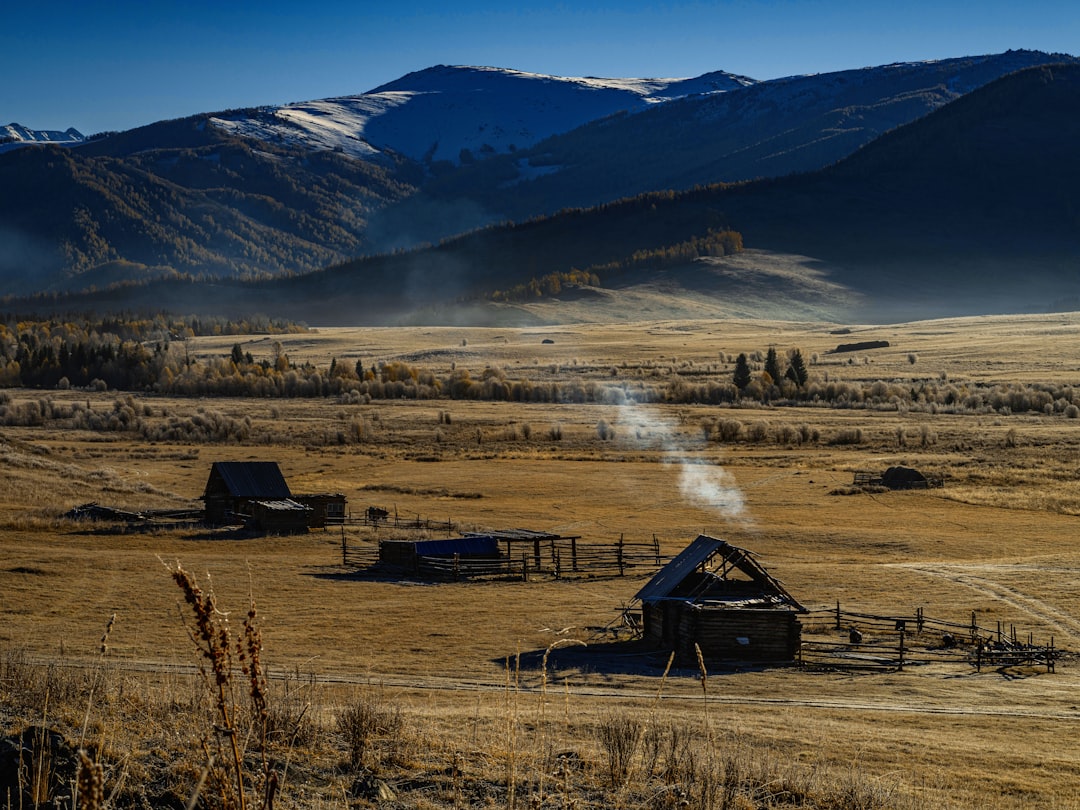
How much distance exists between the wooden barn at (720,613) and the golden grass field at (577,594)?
157 centimetres

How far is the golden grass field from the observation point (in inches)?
520

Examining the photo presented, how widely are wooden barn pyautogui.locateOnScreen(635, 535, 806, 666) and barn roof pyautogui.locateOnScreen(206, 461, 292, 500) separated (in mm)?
27223

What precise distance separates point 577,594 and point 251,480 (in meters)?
22.0

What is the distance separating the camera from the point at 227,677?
5.01 meters

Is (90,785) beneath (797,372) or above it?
beneath

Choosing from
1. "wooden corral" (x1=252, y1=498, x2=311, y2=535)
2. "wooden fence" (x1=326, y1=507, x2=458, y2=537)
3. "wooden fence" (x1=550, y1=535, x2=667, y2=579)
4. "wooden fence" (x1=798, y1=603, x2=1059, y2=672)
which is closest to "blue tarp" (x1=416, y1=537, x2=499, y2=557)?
"wooden fence" (x1=550, y1=535, x2=667, y2=579)

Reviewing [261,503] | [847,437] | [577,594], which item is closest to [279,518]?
[261,503]

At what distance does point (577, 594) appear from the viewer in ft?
136

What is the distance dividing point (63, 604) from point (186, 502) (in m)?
27.5

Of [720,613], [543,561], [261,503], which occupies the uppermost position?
[261,503]

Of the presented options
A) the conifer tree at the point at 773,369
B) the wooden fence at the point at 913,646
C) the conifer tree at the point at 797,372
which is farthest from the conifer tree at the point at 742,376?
the wooden fence at the point at 913,646

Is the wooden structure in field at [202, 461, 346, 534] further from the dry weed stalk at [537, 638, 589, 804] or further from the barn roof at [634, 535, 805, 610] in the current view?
the dry weed stalk at [537, 638, 589, 804]

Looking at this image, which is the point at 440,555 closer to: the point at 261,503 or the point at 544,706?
the point at 261,503

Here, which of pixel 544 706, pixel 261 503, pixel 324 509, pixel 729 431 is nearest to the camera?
pixel 544 706
